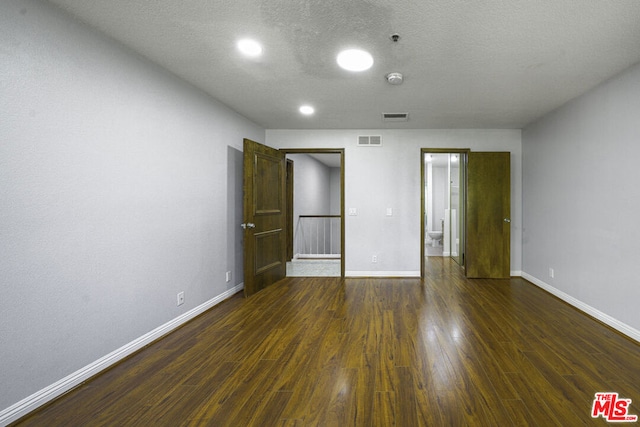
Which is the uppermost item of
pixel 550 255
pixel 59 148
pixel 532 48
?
pixel 532 48

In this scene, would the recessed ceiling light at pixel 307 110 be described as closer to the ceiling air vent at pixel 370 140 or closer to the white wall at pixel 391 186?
the white wall at pixel 391 186

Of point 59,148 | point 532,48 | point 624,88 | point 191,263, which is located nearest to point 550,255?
point 624,88

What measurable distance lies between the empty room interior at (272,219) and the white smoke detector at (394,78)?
0.13 meters

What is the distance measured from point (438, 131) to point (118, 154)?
4391 mm

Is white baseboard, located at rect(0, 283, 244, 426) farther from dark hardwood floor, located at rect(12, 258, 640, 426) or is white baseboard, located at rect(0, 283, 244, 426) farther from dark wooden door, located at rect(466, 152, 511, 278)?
dark wooden door, located at rect(466, 152, 511, 278)

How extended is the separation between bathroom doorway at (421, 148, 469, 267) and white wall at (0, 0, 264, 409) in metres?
3.66

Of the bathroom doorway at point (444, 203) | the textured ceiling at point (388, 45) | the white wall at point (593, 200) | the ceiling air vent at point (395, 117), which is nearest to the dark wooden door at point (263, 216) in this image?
the textured ceiling at point (388, 45)

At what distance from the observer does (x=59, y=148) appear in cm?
179

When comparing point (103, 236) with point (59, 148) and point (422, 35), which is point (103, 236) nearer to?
point (59, 148)

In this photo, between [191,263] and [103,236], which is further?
[191,263]

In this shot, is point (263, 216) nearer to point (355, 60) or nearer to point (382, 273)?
point (382, 273)

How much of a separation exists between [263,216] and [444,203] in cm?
778

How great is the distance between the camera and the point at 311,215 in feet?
23.6

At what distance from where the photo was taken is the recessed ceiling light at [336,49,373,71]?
2391 mm
